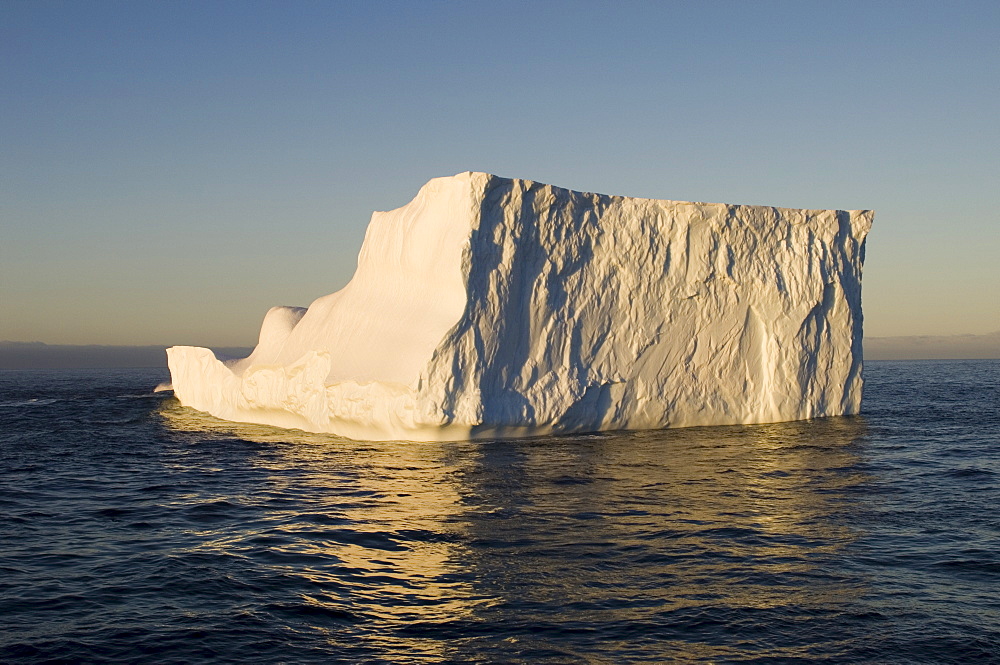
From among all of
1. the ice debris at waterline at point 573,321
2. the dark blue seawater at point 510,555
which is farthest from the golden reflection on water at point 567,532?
the ice debris at waterline at point 573,321

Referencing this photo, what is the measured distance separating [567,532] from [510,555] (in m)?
1.00

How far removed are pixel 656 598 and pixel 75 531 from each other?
→ 6.59 metres

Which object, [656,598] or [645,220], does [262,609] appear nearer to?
[656,598]

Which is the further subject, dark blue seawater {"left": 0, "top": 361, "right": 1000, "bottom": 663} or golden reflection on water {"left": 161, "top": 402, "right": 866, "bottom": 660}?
golden reflection on water {"left": 161, "top": 402, "right": 866, "bottom": 660}

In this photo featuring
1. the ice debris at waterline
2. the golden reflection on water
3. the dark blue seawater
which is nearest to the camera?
the dark blue seawater

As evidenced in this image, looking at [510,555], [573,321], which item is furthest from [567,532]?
[573,321]

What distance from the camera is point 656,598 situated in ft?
21.2

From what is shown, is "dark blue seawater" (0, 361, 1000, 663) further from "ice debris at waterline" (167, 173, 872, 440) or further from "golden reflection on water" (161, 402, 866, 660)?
"ice debris at waterline" (167, 173, 872, 440)

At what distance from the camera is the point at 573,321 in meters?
16.9

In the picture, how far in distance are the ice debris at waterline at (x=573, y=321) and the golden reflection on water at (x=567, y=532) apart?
147cm

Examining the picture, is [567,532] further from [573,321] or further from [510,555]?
[573,321]

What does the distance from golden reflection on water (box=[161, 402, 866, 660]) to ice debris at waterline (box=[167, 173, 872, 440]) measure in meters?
1.47

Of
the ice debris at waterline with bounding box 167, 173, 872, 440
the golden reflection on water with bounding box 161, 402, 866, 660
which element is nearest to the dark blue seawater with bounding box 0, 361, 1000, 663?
the golden reflection on water with bounding box 161, 402, 866, 660

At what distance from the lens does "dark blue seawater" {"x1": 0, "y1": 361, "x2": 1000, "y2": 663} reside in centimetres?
570
